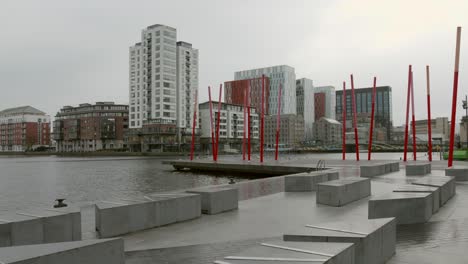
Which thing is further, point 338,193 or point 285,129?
point 285,129

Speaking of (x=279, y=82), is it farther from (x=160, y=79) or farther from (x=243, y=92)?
(x=160, y=79)

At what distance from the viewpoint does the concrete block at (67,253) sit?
4.69 meters

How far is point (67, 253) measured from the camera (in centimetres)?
519

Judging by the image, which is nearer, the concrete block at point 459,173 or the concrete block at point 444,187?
the concrete block at point 444,187

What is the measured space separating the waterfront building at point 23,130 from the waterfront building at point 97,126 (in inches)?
1297

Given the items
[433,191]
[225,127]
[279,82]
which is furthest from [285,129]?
[433,191]

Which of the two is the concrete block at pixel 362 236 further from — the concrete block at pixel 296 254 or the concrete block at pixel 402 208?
the concrete block at pixel 402 208

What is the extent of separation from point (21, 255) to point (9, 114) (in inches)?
7918

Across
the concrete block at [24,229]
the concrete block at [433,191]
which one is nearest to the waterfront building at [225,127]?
the concrete block at [433,191]

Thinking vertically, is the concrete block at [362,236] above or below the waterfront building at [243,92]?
below

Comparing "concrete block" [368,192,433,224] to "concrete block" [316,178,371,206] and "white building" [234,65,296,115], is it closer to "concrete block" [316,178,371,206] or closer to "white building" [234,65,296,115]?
"concrete block" [316,178,371,206]

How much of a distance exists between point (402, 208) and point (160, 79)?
383 feet

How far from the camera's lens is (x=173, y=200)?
10.9 m

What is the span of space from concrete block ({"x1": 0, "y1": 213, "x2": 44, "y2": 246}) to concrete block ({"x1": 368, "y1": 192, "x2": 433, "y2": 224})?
23.9ft
